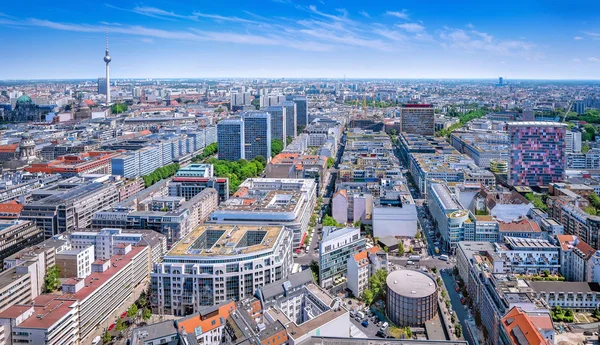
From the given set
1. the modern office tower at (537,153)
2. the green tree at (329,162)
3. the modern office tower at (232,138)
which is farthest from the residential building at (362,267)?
the modern office tower at (232,138)

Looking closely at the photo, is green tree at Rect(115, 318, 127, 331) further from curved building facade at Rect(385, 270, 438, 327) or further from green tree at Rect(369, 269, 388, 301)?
curved building facade at Rect(385, 270, 438, 327)

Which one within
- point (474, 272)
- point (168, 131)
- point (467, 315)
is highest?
point (168, 131)

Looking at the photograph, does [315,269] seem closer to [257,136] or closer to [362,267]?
[362,267]

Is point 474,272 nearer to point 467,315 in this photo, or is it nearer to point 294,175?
point 467,315

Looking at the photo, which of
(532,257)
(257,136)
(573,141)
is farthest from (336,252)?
(573,141)

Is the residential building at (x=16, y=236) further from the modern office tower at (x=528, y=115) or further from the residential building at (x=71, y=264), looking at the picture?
the modern office tower at (x=528, y=115)

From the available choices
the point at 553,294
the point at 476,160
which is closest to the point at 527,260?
the point at 553,294

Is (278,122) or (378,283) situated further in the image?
(278,122)
